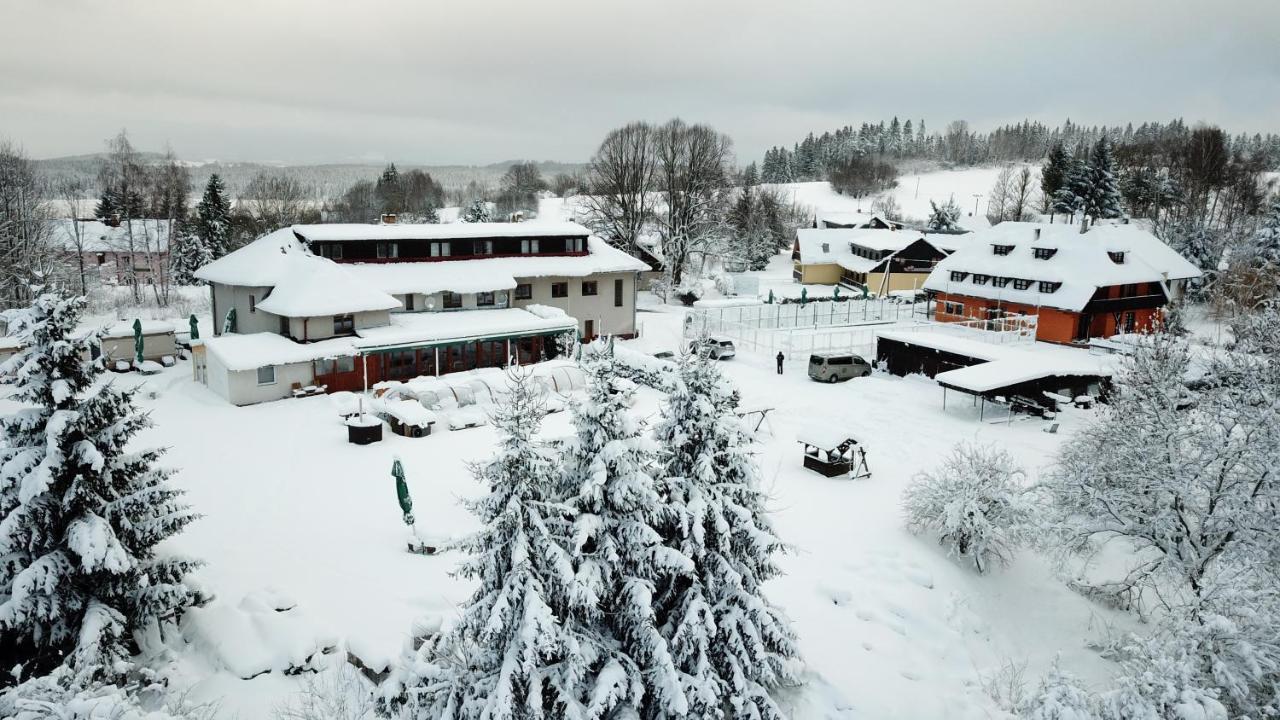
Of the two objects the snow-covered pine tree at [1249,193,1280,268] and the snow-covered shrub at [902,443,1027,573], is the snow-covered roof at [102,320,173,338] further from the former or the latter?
the snow-covered pine tree at [1249,193,1280,268]

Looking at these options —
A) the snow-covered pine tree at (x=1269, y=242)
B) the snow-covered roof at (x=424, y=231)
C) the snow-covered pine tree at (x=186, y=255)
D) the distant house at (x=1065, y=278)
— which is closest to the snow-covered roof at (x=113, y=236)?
the snow-covered pine tree at (x=186, y=255)

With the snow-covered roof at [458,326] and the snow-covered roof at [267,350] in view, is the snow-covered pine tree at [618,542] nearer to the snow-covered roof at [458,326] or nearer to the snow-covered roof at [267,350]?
the snow-covered roof at [267,350]

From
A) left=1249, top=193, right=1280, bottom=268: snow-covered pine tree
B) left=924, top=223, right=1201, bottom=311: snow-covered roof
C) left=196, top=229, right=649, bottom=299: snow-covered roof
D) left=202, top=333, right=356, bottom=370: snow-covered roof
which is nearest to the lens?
left=202, top=333, right=356, bottom=370: snow-covered roof

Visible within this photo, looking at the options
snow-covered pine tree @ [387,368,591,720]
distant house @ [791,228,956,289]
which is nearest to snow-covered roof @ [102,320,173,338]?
snow-covered pine tree @ [387,368,591,720]

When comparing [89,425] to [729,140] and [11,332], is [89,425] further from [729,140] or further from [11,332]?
[729,140]

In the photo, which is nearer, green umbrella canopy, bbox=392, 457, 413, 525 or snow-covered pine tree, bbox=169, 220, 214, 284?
green umbrella canopy, bbox=392, 457, 413, 525

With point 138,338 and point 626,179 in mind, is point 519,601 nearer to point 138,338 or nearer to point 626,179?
point 138,338
